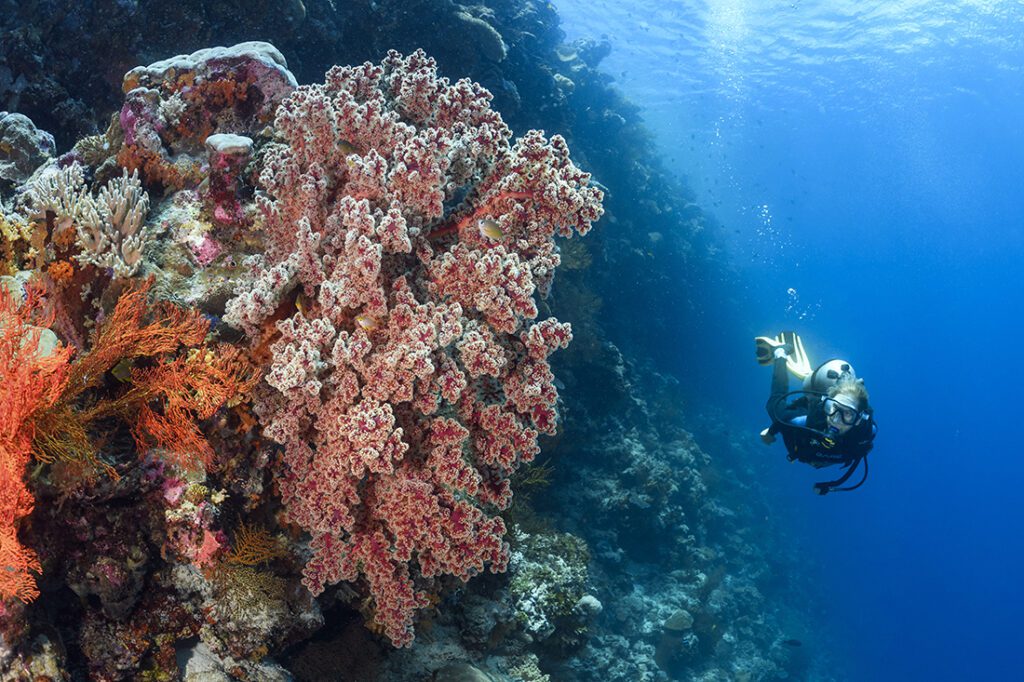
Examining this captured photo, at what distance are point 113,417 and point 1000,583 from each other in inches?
2776

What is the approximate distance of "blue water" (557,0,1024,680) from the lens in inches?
1318

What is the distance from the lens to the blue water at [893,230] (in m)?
33.5

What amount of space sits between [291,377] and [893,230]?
128482 millimetres

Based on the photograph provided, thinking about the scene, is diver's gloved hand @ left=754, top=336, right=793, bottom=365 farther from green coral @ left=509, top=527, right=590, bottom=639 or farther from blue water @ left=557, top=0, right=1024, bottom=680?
blue water @ left=557, top=0, right=1024, bottom=680

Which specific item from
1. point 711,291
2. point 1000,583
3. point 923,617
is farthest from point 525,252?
point 1000,583

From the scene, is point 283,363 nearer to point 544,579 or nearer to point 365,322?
point 365,322

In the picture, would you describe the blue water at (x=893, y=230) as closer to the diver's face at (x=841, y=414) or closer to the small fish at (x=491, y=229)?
the diver's face at (x=841, y=414)

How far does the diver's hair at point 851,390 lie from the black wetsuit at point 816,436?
0.15m

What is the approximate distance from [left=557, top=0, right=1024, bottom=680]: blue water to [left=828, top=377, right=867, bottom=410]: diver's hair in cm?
1768

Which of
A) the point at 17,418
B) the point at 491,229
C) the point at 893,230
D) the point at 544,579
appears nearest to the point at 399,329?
the point at 491,229

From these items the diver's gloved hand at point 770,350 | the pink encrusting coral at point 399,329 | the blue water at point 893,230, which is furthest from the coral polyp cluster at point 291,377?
the blue water at point 893,230

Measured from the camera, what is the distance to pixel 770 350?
7.95 meters

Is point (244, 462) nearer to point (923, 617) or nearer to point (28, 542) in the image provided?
point (28, 542)

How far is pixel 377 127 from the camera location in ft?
13.4
